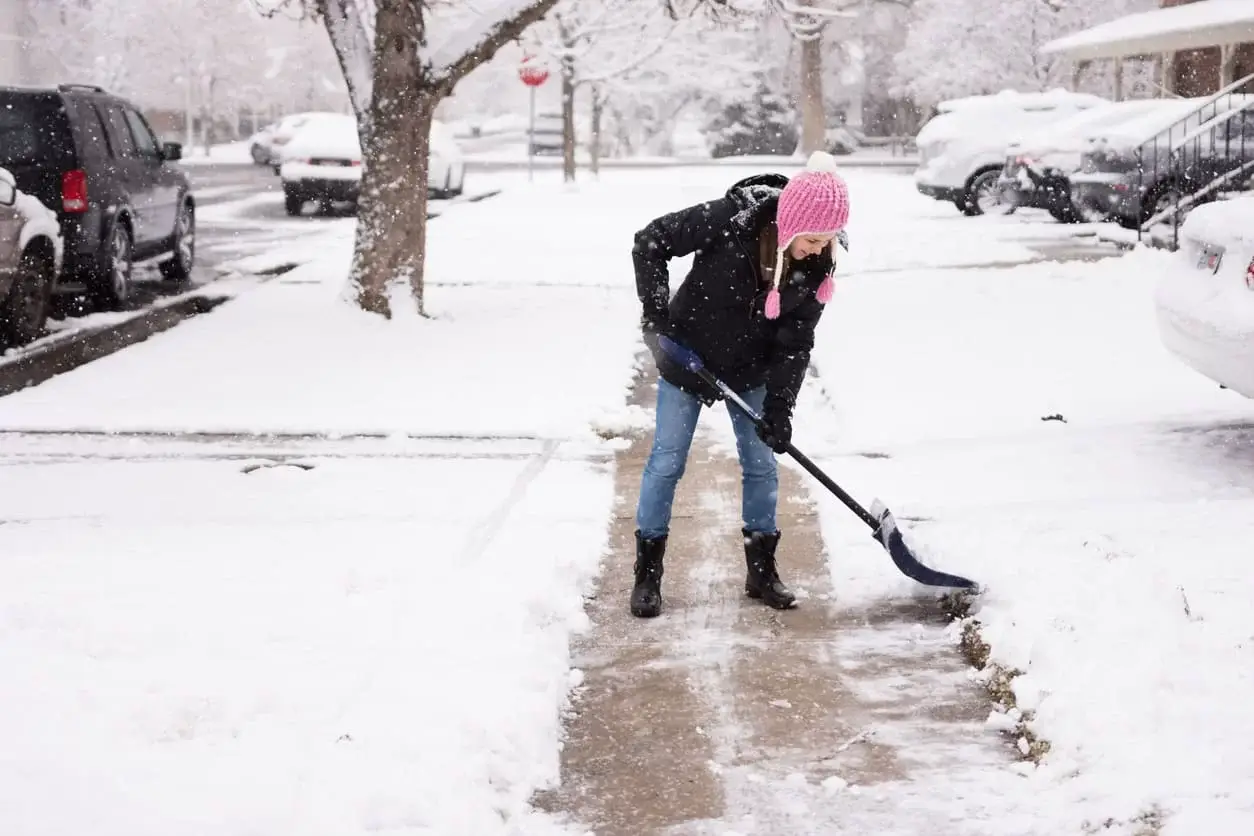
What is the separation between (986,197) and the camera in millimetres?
22797

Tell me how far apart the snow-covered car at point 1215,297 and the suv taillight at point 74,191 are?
310 inches

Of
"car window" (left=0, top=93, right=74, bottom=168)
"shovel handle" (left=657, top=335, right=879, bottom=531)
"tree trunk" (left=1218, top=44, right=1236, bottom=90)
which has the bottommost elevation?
"shovel handle" (left=657, top=335, right=879, bottom=531)

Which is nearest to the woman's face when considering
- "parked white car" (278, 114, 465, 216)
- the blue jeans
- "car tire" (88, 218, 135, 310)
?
the blue jeans

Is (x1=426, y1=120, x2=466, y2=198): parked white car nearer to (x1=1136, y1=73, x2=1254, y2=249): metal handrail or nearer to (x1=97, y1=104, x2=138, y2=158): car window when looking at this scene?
(x1=1136, y1=73, x2=1254, y2=249): metal handrail

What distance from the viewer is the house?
2470cm

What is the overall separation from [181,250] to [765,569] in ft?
35.5

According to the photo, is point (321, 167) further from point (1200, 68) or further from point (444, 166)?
point (1200, 68)

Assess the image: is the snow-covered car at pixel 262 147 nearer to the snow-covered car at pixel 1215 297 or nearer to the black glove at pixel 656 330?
the snow-covered car at pixel 1215 297

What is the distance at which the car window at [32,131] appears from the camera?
1135 centimetres

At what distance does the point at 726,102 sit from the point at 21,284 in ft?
127

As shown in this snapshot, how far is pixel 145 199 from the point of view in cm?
1311

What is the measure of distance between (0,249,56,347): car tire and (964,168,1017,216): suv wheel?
49.4 ft

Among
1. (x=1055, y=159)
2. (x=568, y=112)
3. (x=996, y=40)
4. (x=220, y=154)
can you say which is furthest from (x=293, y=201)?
(x=220, y=154)

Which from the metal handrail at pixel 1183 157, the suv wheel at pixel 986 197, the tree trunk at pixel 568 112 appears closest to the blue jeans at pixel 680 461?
the metal handrail at pixel 1183 157
